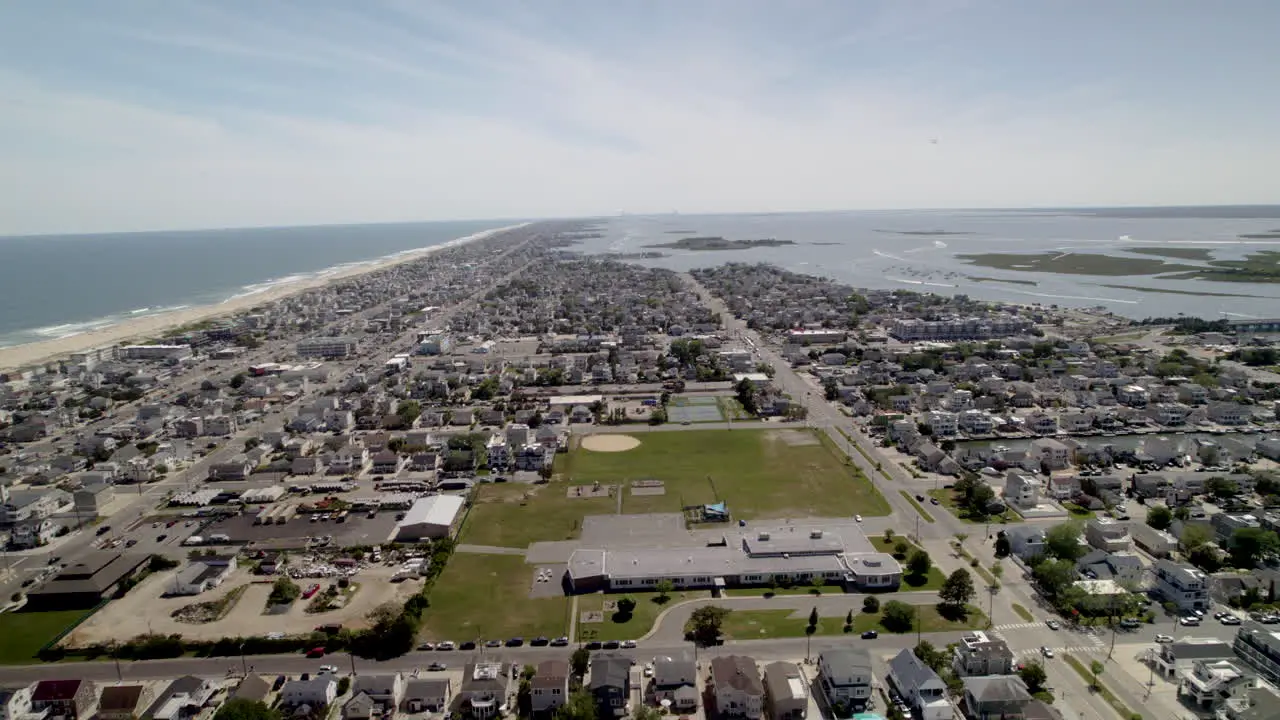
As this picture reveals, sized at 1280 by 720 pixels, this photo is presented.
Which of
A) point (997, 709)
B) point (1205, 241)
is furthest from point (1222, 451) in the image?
point (1205, 241)

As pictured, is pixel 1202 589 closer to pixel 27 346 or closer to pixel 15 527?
pixel 15 527

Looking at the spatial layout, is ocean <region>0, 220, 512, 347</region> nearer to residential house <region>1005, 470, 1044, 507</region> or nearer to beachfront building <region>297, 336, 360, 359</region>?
beachfront building <region>297, 336, 360, 359</region>

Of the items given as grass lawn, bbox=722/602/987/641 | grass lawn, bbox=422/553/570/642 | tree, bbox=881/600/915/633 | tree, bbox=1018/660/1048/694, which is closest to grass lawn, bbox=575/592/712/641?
grass lawn, bbox=422/553/570/642

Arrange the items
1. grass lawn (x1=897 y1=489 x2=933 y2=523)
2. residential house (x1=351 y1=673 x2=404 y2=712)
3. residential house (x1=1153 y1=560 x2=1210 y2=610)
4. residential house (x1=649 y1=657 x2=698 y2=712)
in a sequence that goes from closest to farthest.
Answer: residential house (x1=649 y1=657 x2=698 y2=712) < residential house (x1=351 y1=673 x2=404 y2=712) < residential house (x1=1153 y1=560 x2=1210 y2=610) < grass lawn (x1=897 y1=489 x2=933 y2=523)

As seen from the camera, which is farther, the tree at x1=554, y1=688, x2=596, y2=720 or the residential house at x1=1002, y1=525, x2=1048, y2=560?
the residential house at x1=1002, y1=525, x2=1048, y2=560

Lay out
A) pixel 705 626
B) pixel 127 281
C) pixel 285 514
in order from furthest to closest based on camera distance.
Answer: pixel 127 281 → pixel 285 514 → pixel 705 626

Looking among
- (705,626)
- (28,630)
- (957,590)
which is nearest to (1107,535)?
(957,590)

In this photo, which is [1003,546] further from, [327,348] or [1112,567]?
[327,348]

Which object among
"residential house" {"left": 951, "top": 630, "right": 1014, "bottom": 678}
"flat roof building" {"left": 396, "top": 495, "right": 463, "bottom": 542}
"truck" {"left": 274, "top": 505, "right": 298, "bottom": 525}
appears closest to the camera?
"residential house" {"left": 951, "top": 630, "right": 1014, "bottom": 678}
